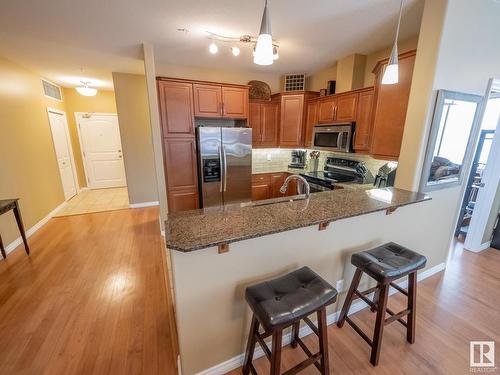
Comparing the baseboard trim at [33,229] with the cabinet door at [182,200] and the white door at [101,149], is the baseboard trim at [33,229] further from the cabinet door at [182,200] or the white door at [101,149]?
the cabinet door at [182,200]

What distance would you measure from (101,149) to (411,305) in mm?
7026

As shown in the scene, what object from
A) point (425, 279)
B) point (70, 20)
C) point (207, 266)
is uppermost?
point (70, 20)

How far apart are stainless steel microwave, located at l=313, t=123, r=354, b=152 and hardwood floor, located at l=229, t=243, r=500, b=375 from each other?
1930 millimetres

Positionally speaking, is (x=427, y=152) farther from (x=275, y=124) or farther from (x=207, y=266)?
(x=275, y=124)

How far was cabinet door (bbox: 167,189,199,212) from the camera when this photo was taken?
136 inches

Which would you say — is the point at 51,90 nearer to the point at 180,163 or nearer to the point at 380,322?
the point at 180,163

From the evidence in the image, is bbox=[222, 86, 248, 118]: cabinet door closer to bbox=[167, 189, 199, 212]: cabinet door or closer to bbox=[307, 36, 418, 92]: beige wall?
bbox=[167, 189, 199, 212]: cabinet door

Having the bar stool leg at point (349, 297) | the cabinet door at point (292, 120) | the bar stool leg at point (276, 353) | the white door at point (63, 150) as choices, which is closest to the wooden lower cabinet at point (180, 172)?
the cabinet door at point (292, 120)

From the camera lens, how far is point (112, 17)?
218 centimetres

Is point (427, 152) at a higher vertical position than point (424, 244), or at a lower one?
higher

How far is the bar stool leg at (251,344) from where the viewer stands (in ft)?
4.28

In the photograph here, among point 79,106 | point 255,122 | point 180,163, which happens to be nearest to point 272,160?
point 255,122

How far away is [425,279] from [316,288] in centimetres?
206

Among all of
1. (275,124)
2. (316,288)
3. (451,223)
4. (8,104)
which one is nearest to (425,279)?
(451,223)
